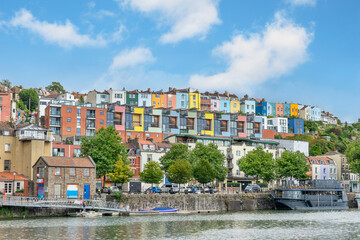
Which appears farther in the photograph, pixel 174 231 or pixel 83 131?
pixel 83 131

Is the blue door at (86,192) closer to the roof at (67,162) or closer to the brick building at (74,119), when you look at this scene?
the roof at (67,162)

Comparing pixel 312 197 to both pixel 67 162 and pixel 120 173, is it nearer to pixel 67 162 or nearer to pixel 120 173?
pixel 120 173

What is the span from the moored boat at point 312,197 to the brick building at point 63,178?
1440 inches

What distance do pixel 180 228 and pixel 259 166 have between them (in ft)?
187

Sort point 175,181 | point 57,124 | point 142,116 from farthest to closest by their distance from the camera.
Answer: point 142,116, point 57,124, point 175,181

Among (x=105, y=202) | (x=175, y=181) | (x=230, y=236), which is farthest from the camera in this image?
(x=175, y=181)

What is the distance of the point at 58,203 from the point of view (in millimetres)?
74812

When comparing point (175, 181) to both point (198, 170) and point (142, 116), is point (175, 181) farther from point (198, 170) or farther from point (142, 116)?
point (142, 116)

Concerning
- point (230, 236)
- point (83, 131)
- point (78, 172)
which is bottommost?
point (230, 236)

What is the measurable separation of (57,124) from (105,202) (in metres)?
59.5

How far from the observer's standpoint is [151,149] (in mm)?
117812

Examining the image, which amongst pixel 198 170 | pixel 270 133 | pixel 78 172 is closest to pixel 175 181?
pixel 198 170

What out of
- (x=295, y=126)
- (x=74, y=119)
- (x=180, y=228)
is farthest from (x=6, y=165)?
(x=295, y=126)

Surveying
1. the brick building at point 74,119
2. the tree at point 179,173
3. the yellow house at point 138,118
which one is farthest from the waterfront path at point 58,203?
the yellow house at point 138,118
